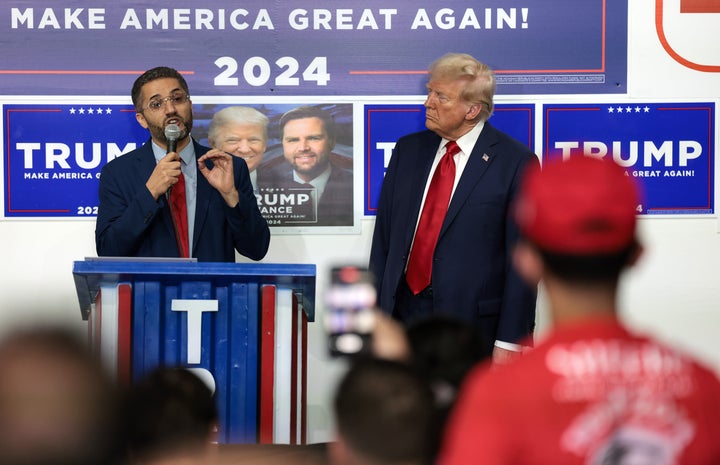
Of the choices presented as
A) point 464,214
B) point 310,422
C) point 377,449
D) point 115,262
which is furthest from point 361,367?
point 310,422

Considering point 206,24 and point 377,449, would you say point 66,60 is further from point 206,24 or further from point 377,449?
point 377,449

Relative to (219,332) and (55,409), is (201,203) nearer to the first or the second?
(219,332)

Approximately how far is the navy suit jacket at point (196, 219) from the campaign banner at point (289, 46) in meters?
0.71

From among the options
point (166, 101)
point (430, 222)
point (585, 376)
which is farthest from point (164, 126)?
point (585, 376)

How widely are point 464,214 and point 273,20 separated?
1.53 m

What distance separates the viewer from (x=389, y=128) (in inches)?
215

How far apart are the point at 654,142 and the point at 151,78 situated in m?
2.45

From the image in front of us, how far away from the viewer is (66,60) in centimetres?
544

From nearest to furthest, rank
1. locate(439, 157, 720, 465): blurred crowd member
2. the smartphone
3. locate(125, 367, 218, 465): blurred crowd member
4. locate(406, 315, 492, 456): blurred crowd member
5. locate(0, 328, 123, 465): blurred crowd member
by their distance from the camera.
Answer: locate(0, 328, 123, 465): blurred crowd member
locate(439, 157, 720, 465): blurred crowd member
locate(125, 367, 218, 465): blurred crowd member
the smartphone
locate(406, 315, 492, 456): blurred crowd member

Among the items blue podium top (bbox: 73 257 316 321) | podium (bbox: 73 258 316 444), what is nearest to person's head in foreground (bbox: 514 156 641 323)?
blue podium top (bbox: 73 257 316 321)

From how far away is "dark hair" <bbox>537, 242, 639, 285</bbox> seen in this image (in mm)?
1676

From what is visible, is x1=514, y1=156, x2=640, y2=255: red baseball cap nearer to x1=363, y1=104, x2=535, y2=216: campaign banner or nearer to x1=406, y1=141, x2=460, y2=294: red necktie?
x1=406, y1=141, x2=460, y2=294: red necktie

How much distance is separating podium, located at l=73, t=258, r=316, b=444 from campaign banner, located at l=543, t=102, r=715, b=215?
202 cm

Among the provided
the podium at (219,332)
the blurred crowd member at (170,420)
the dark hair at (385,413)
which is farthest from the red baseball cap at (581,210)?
the podium at (219,332)
